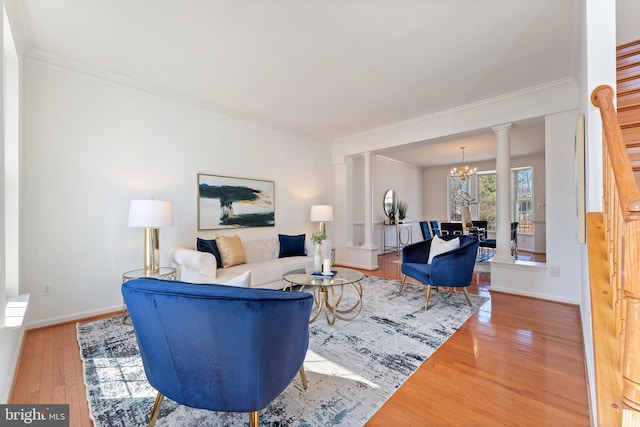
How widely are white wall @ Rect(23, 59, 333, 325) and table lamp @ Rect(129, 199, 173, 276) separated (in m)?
0.50

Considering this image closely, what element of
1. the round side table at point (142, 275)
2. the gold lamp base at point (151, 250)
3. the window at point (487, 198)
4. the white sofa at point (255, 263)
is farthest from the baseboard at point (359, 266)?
the window at point (487, 198)

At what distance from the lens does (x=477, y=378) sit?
6.23ft

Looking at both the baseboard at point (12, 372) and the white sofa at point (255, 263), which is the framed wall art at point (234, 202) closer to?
the white sofa at point (255, 263)

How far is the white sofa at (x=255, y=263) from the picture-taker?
2.94 metres

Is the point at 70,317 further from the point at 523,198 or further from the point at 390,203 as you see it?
the point at 523,198

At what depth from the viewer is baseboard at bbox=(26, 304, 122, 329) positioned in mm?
2736

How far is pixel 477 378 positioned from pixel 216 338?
1760 mm

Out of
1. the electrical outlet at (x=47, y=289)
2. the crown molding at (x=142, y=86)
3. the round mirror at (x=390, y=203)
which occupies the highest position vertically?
the crown molding at (x=142, y=86)

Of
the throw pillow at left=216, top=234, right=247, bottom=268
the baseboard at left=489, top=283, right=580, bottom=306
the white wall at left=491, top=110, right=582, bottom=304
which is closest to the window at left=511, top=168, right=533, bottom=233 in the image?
the white wall at left=491, top=110, right=582, bottom=304

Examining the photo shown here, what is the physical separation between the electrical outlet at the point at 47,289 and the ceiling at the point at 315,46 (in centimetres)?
224

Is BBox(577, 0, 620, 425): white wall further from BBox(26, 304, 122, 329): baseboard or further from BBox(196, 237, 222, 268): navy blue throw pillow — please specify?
BBox(26, 304, 122, 329): baseboard

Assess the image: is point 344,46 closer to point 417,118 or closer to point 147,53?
point 147,53

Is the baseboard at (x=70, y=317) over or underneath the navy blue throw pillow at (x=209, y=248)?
underneath

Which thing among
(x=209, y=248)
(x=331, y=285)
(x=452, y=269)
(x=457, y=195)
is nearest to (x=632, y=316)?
(x=331, y=285)
